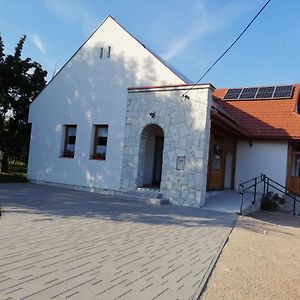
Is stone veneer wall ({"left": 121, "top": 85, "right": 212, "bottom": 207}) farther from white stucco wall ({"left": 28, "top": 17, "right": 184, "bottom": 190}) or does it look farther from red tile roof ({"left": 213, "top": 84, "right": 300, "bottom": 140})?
red tile roof ({"left": 213, "top": 84, "right": 300, "bottom": 140})

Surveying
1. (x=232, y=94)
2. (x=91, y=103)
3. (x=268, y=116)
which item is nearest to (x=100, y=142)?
(x=91, y=103)

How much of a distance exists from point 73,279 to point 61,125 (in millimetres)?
13273

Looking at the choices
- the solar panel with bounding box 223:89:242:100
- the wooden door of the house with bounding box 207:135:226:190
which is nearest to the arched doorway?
the wooden door of the house with bounding box 207:135:226:190

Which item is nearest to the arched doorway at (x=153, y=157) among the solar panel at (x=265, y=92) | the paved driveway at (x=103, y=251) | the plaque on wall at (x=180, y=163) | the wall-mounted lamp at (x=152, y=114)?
the wall-mounted lamp at (x=152, y=114)

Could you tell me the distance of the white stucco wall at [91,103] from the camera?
48.6 feet

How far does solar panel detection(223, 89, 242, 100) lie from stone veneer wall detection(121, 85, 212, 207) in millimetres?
9389

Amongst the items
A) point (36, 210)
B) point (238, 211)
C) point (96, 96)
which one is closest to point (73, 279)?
point (36, 210)

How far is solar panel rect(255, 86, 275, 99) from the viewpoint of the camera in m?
21.1

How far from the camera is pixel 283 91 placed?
2098 cm

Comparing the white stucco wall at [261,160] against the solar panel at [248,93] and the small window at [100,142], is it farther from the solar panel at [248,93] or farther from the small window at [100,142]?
the small window at [100,142]

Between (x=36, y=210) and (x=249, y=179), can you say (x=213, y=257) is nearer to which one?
(x=36, y=210)

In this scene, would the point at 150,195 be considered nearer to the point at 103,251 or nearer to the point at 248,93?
the point at 103,251

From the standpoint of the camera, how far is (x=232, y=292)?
14.7 ft

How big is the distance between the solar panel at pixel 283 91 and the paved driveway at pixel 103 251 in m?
12.5
